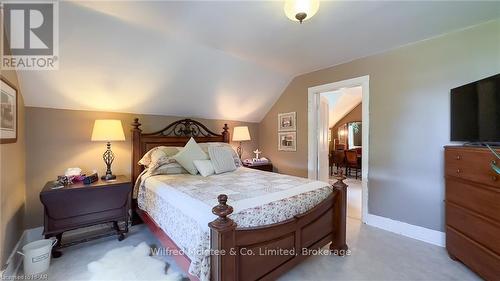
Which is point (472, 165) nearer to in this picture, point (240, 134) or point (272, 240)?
point (272, 240)

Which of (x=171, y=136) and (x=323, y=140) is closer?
(x=171, y=136)

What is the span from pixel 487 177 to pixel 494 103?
2.09ft

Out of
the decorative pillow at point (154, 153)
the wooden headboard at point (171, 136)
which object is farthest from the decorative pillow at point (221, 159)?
the wooden headboard at point (171, 136)

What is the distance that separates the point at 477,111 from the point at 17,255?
4.58 metres

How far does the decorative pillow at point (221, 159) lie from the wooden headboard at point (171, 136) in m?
0.76

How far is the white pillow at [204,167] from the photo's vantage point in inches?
110

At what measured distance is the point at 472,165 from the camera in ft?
6.22

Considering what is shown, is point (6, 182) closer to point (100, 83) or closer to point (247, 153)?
point (100, 83)

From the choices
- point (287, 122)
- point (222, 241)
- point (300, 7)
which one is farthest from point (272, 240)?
point (287, 122)

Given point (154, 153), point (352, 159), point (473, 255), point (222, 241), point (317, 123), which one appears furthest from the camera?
point (352, 159)

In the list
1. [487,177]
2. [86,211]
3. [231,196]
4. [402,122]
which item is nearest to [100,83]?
[86,211]

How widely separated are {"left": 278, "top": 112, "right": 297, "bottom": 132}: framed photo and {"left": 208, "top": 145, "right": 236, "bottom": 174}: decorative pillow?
153 cm

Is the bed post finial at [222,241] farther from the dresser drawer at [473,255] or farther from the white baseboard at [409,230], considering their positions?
the white baseboard at [409,230]

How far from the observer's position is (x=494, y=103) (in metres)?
1.83
